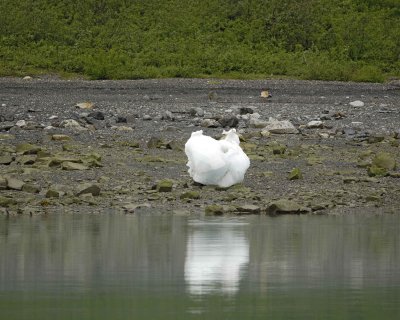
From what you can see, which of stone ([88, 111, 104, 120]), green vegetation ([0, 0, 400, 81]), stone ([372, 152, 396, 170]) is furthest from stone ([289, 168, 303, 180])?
green vegetation ([0, 0, 400, 81])

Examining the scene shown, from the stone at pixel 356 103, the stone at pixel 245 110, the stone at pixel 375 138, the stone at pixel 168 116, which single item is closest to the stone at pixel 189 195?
the stone at pixel 375 138

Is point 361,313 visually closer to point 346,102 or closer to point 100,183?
point 100,183

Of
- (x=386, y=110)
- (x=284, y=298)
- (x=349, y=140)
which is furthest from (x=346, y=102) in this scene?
(x=284, y=298)

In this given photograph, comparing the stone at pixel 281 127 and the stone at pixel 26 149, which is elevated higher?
the stone at pixel 281 127

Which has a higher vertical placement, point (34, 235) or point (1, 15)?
point (1, 15)

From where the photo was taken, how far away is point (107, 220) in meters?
13.6

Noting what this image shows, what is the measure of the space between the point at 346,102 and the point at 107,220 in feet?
56.1

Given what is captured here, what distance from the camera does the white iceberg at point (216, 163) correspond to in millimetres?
15758

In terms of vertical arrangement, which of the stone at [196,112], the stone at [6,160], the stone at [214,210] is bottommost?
the stone at [214,210]

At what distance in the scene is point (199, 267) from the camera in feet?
33.2

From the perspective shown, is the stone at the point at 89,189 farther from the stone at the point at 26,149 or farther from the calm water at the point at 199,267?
the stone at the point at 26,149

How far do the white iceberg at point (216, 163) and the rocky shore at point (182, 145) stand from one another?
14 centimetres

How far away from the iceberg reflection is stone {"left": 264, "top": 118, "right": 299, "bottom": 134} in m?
9.34

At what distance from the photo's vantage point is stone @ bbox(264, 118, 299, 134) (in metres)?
22.6
